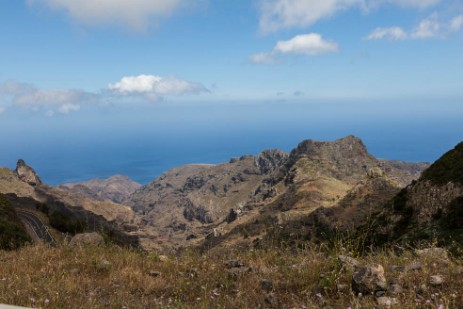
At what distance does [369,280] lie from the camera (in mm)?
5172

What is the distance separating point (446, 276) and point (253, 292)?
2.96 metres

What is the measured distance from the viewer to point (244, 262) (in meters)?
7.60

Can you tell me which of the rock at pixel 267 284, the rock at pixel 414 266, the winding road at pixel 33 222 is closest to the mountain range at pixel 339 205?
the rock at pixel 414 266

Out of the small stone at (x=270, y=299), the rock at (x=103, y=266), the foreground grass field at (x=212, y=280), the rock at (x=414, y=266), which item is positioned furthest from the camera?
the rock at (x=103, y=266)

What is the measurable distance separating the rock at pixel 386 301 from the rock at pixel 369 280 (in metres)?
0.34

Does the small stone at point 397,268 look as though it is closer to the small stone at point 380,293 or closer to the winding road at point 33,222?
the small stone at point 380,293

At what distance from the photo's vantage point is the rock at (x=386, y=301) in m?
4.42

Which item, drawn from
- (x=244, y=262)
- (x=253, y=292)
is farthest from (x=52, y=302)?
(x=244, y=262)

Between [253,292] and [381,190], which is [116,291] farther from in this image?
[381,190]

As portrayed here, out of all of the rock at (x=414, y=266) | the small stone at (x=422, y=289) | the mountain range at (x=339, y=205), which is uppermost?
the rock at (x=414, y=266)

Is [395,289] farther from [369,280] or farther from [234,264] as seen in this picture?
[234,264]

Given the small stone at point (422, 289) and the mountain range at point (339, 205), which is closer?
the small stone at point (422, 289)

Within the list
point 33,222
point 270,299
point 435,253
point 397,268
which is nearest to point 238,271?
point 270,299

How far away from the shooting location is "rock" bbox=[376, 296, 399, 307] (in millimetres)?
4422
